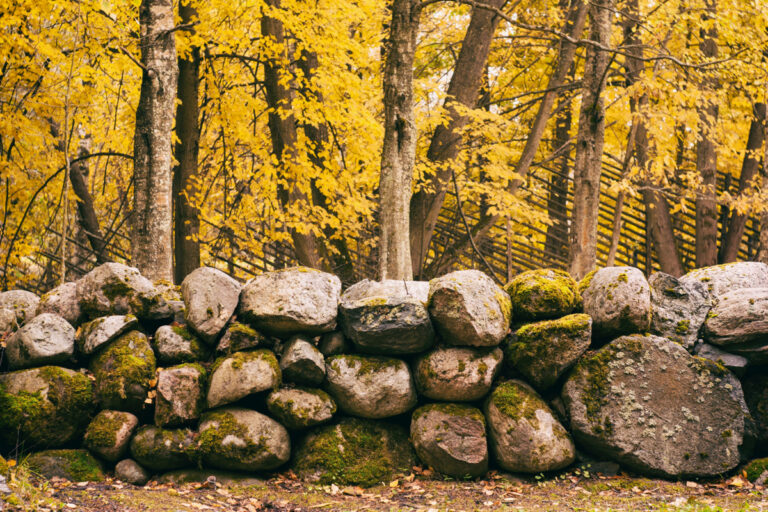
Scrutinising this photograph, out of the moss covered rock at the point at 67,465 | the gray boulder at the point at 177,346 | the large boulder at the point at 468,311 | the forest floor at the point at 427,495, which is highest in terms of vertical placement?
the large boulder at the point at 468,311

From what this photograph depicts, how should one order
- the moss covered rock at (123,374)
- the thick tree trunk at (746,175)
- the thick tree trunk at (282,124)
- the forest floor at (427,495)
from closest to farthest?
the forest floor at (427,495) < the moss covered rock at (123,374) < the thick tree trunk at (282,124) < the thick tree trunk at (746,175)

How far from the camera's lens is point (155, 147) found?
6094 mm

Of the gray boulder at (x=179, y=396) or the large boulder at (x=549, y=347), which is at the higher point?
the large boulder at (x=549, y=347)

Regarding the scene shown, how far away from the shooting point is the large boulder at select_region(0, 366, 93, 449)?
13.7ft

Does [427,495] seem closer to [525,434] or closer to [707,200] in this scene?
[525,434]

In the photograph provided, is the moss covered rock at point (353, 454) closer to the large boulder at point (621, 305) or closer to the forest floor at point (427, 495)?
the forest floor at point (427, 495)

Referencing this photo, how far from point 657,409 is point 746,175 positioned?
789 cm

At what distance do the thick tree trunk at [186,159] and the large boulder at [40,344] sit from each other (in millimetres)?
3837

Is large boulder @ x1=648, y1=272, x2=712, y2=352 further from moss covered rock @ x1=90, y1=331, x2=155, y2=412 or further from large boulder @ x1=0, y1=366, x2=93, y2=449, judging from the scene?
large boulder @ x1=0, y1=366, x2=93, y2=449

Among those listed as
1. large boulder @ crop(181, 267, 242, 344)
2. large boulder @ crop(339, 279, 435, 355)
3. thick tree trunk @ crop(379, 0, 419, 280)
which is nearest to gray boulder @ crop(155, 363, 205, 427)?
large boulder @ crop(181, 267, 242, 344)

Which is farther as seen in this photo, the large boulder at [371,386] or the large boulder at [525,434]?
the large boulder at [371,386]

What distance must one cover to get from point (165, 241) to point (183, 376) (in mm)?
2015

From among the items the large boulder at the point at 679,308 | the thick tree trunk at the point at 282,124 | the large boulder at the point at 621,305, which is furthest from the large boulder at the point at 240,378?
the thick tree trunk at the point at 282,124

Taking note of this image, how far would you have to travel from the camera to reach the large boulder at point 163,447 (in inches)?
167
